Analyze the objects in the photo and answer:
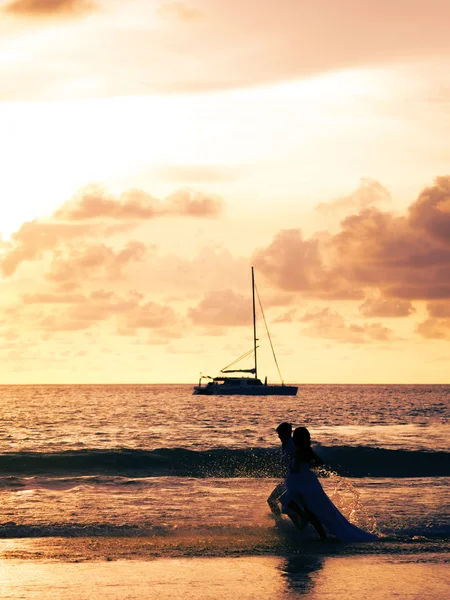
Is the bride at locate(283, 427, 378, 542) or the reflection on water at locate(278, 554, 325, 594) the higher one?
the bride at locate(283, 427, 378, 542)

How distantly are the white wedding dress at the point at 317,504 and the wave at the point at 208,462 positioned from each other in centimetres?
1462

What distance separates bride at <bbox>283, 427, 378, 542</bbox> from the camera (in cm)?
1375

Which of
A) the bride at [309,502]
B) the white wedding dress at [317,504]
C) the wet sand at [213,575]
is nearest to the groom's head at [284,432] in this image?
the bride at [309,502]

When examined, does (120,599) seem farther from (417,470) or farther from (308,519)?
(417,470)

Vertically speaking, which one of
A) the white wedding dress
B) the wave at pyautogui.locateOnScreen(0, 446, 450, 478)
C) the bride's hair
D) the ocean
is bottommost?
the wave at pyautogui.locateOnScreen(0, 446, 450, 478)

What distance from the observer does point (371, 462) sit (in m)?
34.7

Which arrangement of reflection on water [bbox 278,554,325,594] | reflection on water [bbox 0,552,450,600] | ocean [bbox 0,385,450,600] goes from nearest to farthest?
reflection on water [bbox 0,552,450,600], reflection on water [bbox 278,554,325,594], ocean [bbox 0,385,450,600]

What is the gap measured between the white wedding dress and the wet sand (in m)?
1.20

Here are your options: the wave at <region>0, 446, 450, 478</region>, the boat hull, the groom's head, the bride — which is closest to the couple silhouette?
the bride

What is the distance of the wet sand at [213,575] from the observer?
9.83 meters

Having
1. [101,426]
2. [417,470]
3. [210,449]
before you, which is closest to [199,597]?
[417,470]

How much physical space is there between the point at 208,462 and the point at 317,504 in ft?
67.6

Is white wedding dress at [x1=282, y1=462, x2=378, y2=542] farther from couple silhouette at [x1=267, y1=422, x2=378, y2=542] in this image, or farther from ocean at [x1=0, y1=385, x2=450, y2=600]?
ocean at [x1=0, y1=385, x2=450, y2=600]

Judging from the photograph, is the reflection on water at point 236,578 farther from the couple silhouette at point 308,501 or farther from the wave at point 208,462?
the wave at point 208,462
